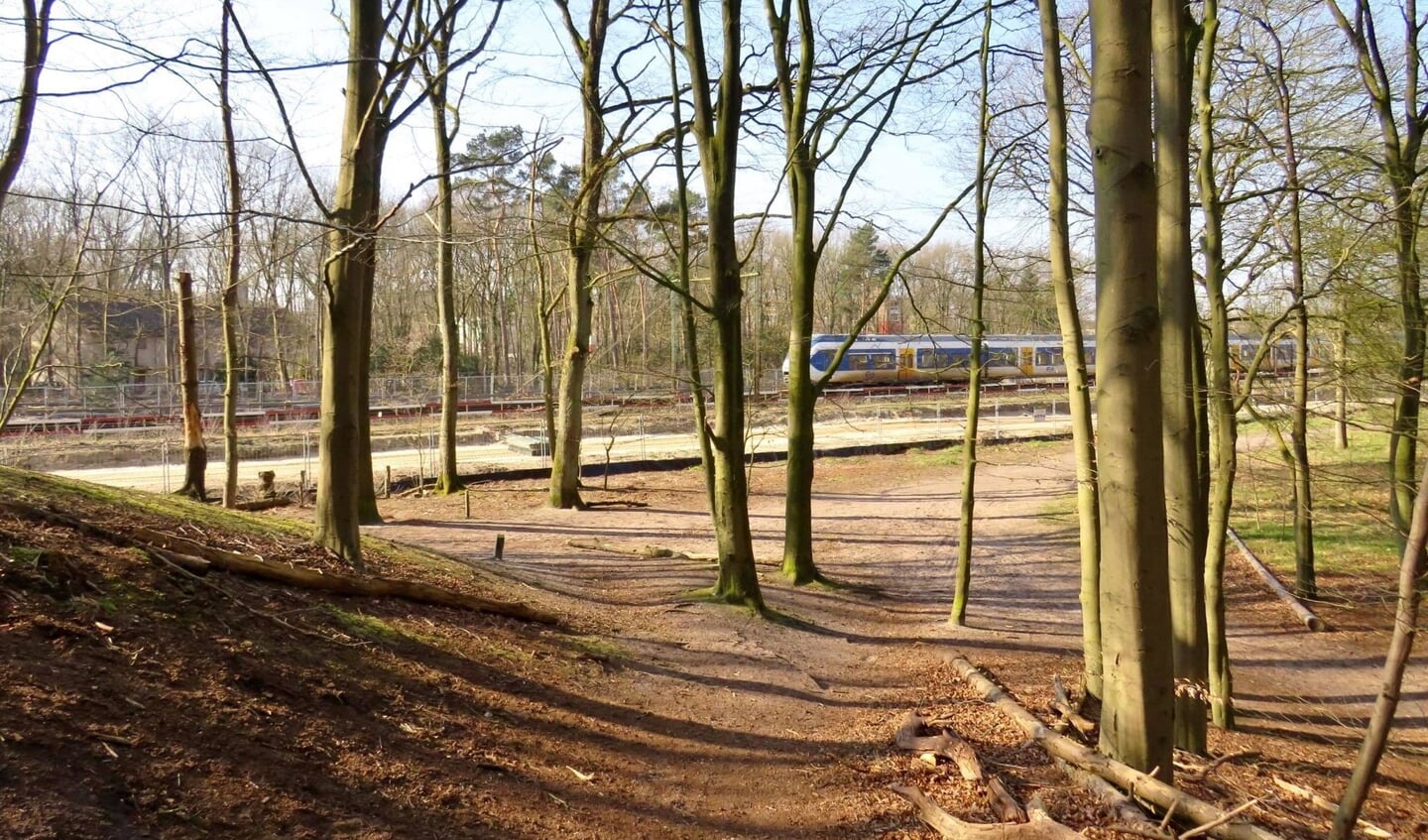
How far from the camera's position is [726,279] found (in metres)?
9.84

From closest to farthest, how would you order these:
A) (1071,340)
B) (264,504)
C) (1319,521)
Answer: (1071,340) → (1319,521) → (264,504)

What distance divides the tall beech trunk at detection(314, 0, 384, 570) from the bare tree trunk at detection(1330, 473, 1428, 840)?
6.61 m

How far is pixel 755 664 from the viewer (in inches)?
320

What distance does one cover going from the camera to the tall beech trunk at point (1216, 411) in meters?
8.02

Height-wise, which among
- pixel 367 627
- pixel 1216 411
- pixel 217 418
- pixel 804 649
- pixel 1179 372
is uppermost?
pixel 1179 372

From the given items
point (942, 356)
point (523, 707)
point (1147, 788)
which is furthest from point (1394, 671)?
point (942, 356)

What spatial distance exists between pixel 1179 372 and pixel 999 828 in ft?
11.0

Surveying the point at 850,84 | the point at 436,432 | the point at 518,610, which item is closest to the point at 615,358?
the point at 436,432

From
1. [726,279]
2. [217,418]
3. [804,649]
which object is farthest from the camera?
[217,418]

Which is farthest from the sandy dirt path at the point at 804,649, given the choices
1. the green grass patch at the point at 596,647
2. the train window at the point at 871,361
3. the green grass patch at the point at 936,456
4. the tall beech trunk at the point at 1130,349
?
the train window at the point at 871,361

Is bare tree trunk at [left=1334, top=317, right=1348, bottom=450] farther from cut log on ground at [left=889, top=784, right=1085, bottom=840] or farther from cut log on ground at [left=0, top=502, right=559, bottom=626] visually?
cut log on ground at [left=0, top=502, right=559, bottom=626]

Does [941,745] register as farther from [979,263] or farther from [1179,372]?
[979,263]

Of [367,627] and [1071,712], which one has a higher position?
[367,627]

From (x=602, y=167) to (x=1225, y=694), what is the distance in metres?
8.38
